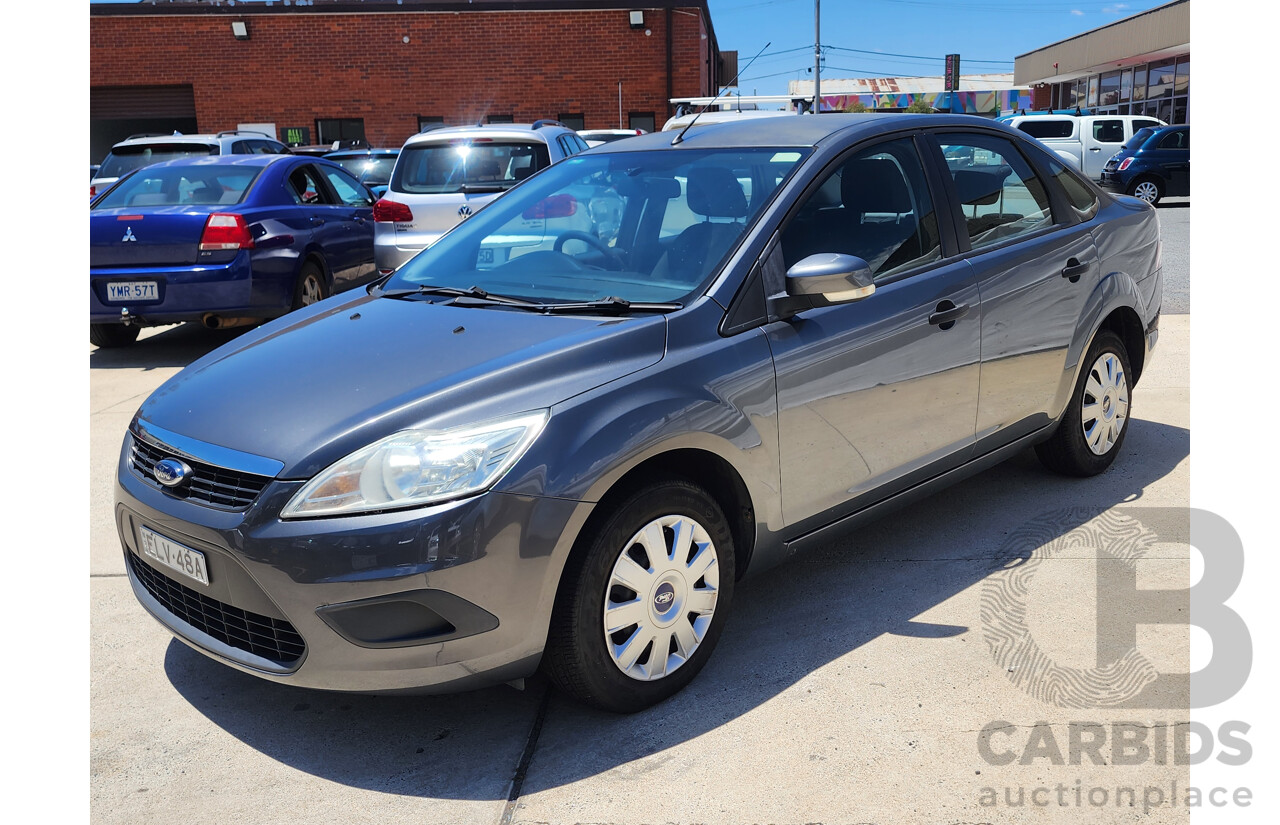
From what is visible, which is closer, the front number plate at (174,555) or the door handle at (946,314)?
the front number plate at (174,555)

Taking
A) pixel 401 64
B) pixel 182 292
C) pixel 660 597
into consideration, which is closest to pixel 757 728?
pixel 660 597

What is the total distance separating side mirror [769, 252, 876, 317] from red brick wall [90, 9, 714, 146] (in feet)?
81.1

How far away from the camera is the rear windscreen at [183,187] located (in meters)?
8.42

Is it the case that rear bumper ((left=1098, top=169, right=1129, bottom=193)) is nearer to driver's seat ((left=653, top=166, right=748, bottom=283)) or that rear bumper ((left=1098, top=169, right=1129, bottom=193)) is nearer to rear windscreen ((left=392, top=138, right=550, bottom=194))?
rear windscreen ((left=392, top=138, right=550, bottom=194))

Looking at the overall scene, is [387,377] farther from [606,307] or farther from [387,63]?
[387,63]

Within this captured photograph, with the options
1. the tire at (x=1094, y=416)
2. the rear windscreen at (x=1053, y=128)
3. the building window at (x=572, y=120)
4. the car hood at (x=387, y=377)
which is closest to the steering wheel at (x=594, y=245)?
the car hood at (x=387, y=377)

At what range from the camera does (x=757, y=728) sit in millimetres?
3002

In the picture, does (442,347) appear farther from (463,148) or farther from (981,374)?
(463,148)

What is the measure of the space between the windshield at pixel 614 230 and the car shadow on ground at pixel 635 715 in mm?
1193

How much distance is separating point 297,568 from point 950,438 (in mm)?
2391

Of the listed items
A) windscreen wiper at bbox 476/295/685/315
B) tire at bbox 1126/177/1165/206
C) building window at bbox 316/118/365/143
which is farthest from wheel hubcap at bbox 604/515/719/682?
building window at bbox 316/118/365/143

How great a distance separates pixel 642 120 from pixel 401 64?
21.0ft

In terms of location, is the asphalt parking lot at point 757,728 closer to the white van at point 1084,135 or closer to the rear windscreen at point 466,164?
the rear windscreen at point 466,164

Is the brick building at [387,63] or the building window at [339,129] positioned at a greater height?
the brick building at [387,63]
